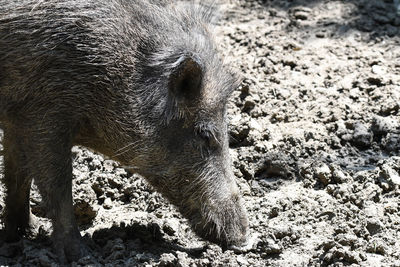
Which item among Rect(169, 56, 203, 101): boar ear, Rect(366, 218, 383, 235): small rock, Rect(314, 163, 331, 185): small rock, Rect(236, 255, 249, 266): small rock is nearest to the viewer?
Rect(169, 56, 203, 101): boar ear

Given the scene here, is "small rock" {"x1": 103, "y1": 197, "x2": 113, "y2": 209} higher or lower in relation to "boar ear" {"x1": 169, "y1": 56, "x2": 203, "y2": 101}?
lower

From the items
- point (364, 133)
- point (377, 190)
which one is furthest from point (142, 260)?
point (364, 133)

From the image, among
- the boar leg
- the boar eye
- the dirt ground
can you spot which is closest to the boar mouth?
the dirt ground

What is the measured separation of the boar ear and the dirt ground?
103cm

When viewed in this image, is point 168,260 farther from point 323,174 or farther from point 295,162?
point 295,162

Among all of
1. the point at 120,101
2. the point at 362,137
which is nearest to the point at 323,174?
the point at 362,137

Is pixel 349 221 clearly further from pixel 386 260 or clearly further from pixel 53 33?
pixel 53 33

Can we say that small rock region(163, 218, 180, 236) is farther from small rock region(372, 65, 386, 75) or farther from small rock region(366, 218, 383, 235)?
small rock region(372, 65, 386, 75)

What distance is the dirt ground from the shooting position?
5.28 metres

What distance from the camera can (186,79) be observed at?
5188 millimetres

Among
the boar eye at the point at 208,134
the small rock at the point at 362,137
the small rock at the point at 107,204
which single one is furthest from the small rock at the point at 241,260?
the small rock at the point at 362,137

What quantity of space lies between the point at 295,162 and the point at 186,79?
5.29ft

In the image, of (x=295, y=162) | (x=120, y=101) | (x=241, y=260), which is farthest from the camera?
(x=295, y=162)

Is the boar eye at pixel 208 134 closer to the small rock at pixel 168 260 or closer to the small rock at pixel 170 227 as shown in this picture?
the small rock at pixel 170 227
